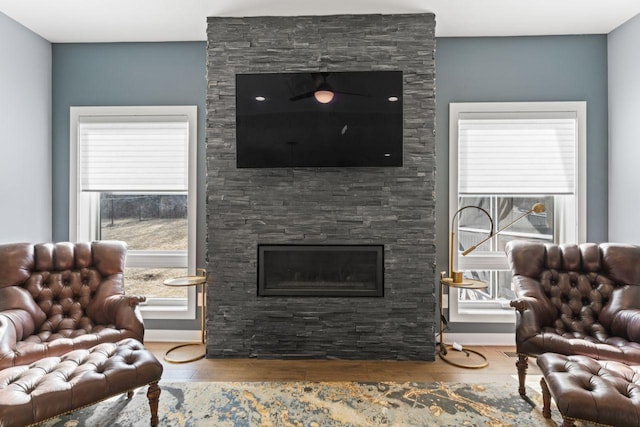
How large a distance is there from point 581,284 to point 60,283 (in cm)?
361

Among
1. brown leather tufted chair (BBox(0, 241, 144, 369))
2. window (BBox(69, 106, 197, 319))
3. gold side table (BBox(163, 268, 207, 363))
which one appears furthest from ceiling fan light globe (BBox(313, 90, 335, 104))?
brown leather tufted chair (BBox(0, 241, 144, 369))

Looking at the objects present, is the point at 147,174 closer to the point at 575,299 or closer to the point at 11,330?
the point at 11,330

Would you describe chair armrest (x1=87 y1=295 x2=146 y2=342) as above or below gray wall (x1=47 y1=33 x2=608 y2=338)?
below

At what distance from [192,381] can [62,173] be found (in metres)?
2.29

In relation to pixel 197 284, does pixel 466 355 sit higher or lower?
lower

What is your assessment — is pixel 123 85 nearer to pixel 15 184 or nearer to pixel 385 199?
pixel 15 184

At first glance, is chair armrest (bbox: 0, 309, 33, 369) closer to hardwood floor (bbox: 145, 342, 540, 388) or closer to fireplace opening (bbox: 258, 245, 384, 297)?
hardwood floor (bbox: 145, 342, 540, 388)

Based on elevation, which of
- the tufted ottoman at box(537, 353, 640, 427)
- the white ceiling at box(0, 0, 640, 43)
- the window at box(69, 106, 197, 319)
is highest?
the white ceiling at box(0, 0, 640, 43)

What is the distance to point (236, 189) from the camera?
3.15 metres

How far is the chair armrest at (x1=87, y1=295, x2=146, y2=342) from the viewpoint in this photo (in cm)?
250

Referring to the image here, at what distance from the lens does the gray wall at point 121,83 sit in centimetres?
355

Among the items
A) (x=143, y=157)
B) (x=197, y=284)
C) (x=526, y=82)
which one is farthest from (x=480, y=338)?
(x=143, y=157)

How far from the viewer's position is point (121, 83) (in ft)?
11.7

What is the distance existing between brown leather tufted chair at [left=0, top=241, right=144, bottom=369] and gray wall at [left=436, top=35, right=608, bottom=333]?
8.45 feet
